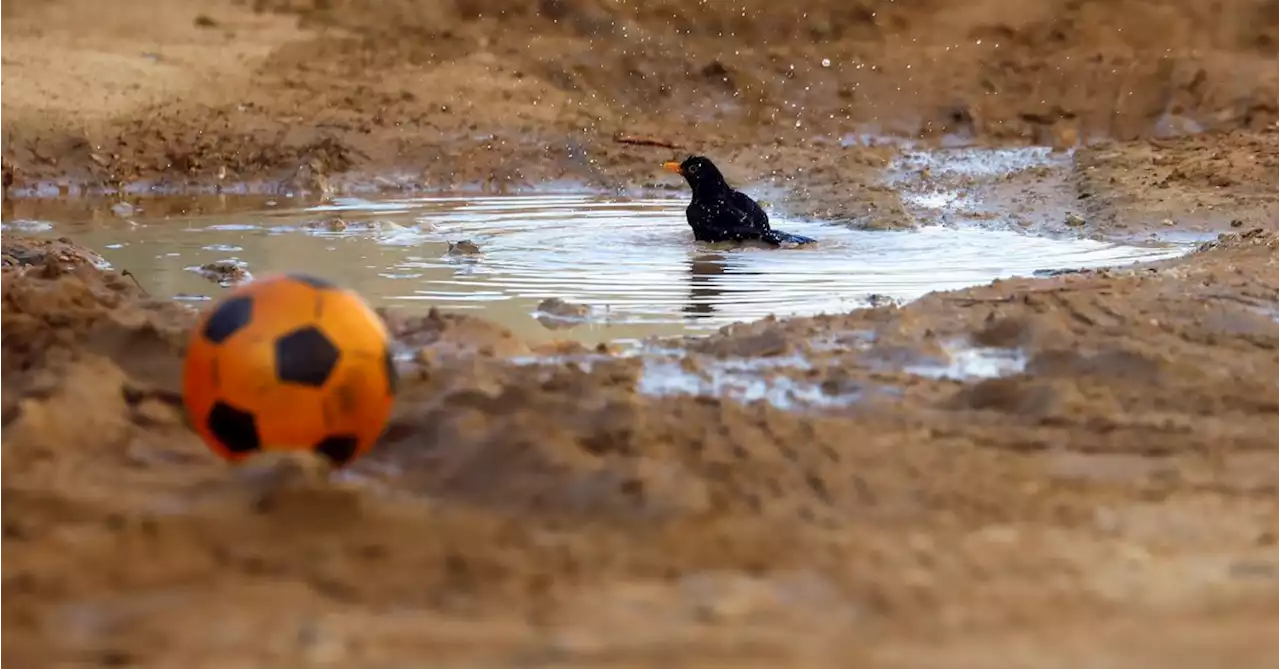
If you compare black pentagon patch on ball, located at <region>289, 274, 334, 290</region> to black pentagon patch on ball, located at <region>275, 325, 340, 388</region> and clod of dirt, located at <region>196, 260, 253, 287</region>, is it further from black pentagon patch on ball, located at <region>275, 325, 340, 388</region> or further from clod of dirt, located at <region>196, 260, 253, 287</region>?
clod of dirt, located at <region>196, 260, 253, 287</region>

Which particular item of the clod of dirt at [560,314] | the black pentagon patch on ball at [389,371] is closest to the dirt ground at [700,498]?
the black pentagon patch on ball at [389,371]

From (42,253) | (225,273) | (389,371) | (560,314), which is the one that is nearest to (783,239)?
(560,314)

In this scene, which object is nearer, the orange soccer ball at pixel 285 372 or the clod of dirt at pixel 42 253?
the orange soccer ball at pixel 285 372

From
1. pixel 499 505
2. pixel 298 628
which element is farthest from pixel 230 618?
pixel 499 505

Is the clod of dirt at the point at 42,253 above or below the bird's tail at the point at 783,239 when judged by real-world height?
below

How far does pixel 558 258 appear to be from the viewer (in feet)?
26.7

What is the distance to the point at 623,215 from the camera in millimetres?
10789

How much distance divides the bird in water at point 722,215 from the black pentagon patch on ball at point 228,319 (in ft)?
18.9

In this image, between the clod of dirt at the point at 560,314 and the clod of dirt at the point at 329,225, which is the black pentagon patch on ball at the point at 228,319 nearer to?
the clod of dirt at the point at 560,314

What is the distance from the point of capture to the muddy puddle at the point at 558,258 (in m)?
6.34

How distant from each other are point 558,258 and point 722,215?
4.17 ft

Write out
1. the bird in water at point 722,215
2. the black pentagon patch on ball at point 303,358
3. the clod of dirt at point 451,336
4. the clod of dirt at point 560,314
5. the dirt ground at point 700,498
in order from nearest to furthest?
the dirt ground at point 700,498 < the black pentagon patch on ball at point 303,358 < the clod of dirt at point 451,336 < the clod of dirt at point 560,314 < the bird in water at point 722,215

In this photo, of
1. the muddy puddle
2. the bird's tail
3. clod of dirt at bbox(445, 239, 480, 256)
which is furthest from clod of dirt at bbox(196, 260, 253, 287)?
the bird's tail

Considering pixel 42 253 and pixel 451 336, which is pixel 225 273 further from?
pixel 451 336
